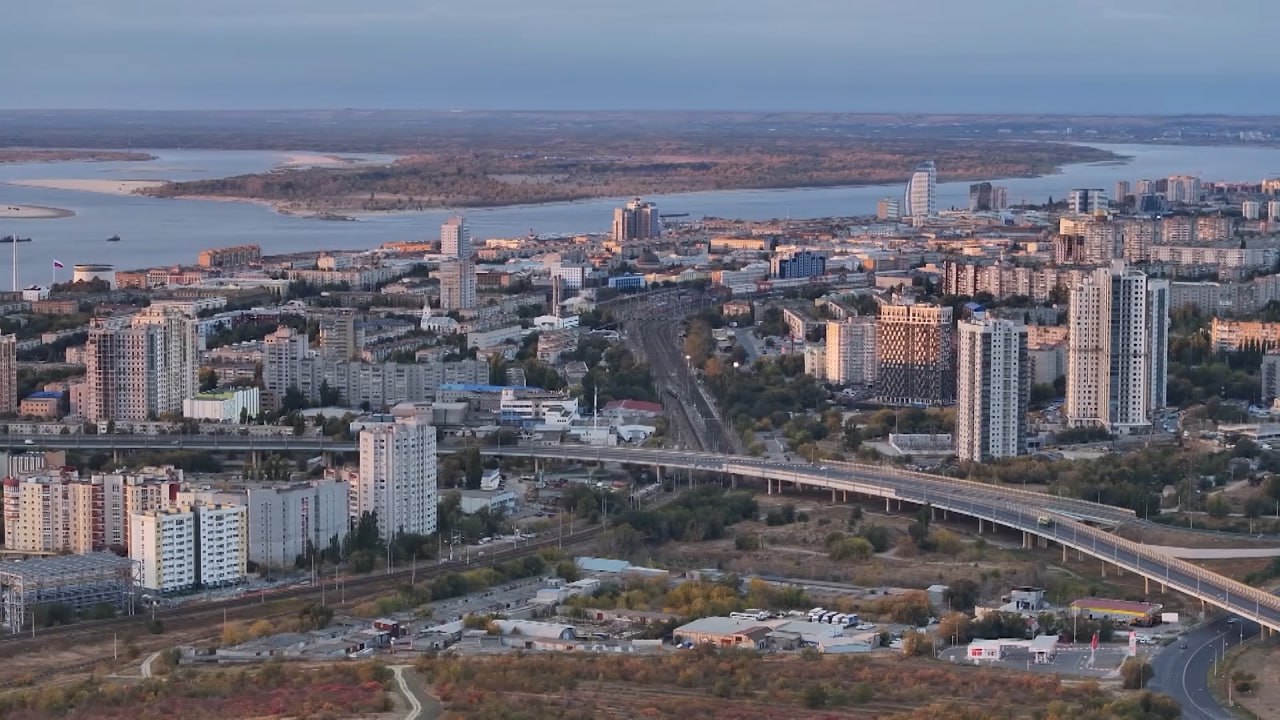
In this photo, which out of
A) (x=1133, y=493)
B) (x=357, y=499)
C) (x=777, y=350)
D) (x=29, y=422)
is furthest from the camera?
(x=777, y=350)

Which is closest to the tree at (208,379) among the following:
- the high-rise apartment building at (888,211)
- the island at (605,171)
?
the high-rise apartment building at (888,211)

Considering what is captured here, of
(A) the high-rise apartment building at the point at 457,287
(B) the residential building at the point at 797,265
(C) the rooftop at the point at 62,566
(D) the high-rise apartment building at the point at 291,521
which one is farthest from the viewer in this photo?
(B) the residential building at the point at 797,265

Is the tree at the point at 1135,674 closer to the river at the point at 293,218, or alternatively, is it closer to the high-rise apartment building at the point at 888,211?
the river at the point at 293,218

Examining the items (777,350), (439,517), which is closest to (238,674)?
(439,517)

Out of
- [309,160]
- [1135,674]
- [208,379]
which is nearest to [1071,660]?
[1135,674]

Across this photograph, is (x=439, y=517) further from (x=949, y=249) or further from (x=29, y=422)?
(x=949, y=249)
